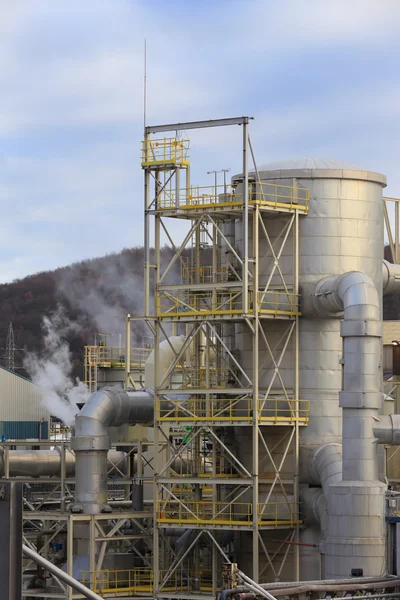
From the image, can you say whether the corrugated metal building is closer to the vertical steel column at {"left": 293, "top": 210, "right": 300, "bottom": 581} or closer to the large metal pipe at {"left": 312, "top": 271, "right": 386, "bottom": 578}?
the vertical steel column at {"left": 293, "top": 210, "right": 300, "bottom": 581}

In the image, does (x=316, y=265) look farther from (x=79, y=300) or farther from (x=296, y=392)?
(x=79, y=300)

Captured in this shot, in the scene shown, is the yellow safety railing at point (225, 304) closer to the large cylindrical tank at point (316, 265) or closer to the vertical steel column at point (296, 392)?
the vertical steel column at point (296, 392)

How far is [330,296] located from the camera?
133ft

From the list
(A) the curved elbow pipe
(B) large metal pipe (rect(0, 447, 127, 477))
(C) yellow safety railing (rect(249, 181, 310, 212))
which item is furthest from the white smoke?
(A) the curved elbow pipe

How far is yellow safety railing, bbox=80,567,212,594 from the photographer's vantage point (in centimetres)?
4250

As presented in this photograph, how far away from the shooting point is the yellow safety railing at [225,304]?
136ft

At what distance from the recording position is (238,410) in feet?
137

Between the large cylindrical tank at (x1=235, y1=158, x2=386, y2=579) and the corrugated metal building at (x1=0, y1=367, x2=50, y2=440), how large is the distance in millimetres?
32941

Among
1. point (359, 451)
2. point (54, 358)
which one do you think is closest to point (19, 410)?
point (359, 451)

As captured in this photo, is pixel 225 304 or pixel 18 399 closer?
pixel 225 304

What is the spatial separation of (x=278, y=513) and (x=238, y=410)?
3.58 m

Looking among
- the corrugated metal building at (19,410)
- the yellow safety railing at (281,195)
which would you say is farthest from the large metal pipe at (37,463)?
the corrugated metal building at (19,410)

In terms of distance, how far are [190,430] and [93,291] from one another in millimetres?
111962

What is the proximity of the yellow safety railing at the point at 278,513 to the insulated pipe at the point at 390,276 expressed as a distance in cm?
932
